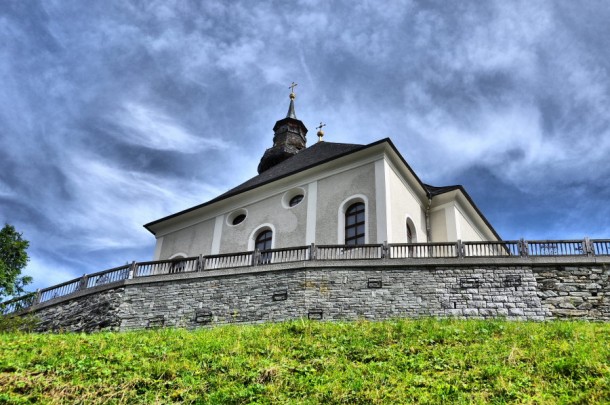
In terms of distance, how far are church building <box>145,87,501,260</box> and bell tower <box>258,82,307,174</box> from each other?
19.0ft

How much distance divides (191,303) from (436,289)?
864 centimetres

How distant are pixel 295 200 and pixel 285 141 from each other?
1202cm

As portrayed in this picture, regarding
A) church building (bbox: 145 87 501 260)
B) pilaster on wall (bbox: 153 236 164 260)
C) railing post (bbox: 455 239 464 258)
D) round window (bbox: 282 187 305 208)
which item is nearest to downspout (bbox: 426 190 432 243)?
church building (bbox: 145 87 501 260)

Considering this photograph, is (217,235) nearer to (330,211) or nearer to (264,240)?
(264,240)

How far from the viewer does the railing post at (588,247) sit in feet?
59.8

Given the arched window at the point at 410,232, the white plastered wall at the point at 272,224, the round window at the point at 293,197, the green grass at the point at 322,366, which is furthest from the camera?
the round window at the point at 293,197

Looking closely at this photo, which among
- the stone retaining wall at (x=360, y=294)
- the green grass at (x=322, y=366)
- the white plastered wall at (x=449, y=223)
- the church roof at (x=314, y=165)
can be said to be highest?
the church roof at (x=314, y=165)

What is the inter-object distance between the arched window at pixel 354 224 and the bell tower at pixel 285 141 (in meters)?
12.9

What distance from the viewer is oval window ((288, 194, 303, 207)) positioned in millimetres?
25431

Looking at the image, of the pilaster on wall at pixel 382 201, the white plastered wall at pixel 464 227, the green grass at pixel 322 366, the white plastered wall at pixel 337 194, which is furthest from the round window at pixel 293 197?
the green grass at pixel 322 366

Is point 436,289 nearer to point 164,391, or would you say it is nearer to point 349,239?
point 349,239

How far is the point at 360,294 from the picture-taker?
18.8m

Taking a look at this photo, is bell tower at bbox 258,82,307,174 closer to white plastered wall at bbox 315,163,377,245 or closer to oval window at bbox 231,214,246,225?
oval window at bbox 231,214,246,225

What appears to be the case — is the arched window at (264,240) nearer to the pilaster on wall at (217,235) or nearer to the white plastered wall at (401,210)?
the pilaster on wall at (217,235)
